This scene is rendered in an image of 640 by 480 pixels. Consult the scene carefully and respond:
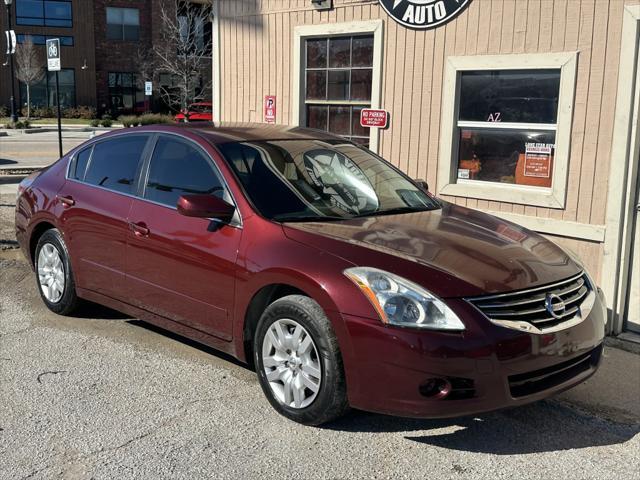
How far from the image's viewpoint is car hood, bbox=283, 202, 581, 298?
3.64m

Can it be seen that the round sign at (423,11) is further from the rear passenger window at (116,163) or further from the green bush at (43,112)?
the green bush at (43,112)

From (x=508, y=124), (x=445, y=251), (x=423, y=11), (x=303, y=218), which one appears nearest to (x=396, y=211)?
(x=303, y=218)

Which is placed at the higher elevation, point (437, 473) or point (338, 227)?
point (338, 227)

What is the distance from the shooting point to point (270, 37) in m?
8.63

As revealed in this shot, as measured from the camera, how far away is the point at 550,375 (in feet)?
12.3

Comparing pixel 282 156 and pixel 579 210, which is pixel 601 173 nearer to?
pixel 579 210

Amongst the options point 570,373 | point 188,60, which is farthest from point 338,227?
point 188,60

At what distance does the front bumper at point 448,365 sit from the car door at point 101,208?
7.32 feet

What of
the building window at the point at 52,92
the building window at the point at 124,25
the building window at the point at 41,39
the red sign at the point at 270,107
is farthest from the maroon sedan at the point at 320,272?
the building window at the point at 124,25

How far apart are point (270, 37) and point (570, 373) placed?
238 inches

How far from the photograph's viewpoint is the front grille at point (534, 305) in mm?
3572

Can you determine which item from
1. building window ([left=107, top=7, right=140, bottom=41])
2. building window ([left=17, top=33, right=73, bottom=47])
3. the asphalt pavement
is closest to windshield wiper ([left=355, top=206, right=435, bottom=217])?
the asphalt pavement

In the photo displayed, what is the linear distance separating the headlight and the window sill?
3.22 meters

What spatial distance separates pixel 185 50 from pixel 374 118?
2771 centimetres
